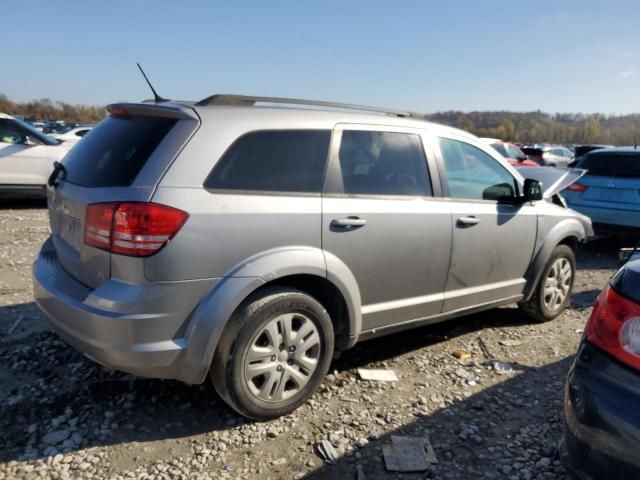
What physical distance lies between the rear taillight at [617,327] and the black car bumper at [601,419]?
35 millimetres

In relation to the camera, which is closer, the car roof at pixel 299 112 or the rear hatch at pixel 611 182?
the car roof at pixel 299 112

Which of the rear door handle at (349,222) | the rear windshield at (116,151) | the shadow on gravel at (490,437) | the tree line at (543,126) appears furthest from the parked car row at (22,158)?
the tree line at (543,126)

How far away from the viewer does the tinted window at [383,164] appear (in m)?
3.26

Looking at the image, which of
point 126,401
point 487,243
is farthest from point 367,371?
point 126,401

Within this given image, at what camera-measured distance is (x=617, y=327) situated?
6.48 feet

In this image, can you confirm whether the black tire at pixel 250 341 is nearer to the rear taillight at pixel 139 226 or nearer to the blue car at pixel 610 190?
the rear taillight at pixel 139 226

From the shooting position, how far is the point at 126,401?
3143mm

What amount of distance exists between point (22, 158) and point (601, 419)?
9797mm

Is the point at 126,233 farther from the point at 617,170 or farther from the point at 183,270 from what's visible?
the point at 617,170

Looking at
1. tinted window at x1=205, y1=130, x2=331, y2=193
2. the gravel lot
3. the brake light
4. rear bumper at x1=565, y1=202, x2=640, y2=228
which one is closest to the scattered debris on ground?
the gravel lot

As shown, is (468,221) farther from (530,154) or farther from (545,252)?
(530,154)

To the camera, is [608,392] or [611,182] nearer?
[608,392]

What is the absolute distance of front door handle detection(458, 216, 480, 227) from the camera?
12.2 feet

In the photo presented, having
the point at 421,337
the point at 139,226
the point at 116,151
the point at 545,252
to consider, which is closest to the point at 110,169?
the point at 116,151
